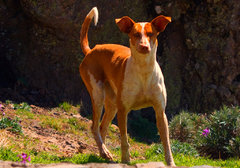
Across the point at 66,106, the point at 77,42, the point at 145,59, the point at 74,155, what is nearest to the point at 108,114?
the point at 74,155

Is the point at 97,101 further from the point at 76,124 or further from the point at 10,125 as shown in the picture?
the point at 76,124

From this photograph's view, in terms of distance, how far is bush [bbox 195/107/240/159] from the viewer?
22.6 ft

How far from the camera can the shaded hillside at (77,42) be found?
9242 mm

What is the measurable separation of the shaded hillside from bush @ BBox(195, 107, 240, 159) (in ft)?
7.90

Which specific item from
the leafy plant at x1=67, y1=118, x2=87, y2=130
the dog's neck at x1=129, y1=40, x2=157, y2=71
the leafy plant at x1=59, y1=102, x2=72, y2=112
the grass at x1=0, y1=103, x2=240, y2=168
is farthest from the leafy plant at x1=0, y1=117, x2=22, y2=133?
the dog's neck at x1=129, y1=40, x2=157, y2=71

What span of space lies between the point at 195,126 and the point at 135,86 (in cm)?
332

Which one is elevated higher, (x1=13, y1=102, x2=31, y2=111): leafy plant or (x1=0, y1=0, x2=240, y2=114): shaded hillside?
(x1=0, y1=0, x2=240, y2=114): shaded hillside

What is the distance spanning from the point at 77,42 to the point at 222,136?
408cm

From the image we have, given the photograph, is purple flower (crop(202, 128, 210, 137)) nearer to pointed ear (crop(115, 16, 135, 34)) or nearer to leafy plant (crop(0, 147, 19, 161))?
pointed ear (crop(115, 16, 135, 34))

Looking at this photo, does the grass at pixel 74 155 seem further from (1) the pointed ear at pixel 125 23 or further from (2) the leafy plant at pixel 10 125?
(1) the pointed ear at pixel 125 23

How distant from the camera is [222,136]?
23.1 ft

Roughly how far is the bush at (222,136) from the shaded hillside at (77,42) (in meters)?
2.41

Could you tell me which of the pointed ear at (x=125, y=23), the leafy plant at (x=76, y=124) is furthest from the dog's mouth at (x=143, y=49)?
the leafy plant at (x=76, y=124)

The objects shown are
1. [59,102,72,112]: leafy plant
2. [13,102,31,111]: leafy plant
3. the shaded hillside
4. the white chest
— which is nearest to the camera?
the white chest
